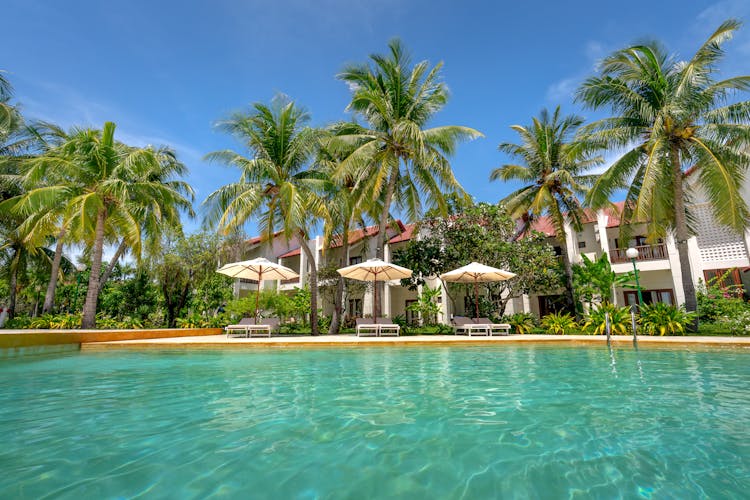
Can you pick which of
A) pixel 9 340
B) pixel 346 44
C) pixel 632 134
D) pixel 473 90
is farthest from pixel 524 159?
pixel 9 340

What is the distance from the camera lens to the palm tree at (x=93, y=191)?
14.1m

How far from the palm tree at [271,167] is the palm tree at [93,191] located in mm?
2971

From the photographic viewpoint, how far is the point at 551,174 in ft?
56.3

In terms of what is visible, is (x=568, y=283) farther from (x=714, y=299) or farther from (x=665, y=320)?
(x=714, y=299)

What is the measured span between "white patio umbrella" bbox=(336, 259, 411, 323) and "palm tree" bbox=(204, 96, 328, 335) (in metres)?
2.28

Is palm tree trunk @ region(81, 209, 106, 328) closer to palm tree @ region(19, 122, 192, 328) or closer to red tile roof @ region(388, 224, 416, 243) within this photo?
palm tree @ region(19, 122, 192, 328)

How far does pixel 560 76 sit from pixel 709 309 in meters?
12.6

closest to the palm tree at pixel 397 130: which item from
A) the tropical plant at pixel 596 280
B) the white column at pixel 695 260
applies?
the tropical plant at pixel 596 280

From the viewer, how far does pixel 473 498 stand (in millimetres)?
2033

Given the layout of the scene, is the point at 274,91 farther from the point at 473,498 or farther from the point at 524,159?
the point at 473,498

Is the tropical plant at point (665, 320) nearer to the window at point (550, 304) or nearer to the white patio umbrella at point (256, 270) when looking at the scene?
the window at point (550, 304)

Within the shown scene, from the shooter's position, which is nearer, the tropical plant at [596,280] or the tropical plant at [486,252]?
the tropical plant at [596,280]

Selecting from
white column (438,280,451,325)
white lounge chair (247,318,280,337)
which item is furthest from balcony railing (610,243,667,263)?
white lounge chair (247,318,280,337)

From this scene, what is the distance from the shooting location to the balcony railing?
63.0 ft
